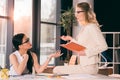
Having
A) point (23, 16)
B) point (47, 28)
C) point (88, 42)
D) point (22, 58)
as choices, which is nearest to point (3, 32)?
point (23, 16)

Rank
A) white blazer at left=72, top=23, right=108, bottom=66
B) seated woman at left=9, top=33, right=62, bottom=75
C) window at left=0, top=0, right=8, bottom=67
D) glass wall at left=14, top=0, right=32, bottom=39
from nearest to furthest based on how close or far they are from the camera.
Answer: white blazer at left=72, top=23, right=108, bottom=66 < seated woman at left=9, top=33, right=62, bottom=75 < window at left=0, top=0, right=8, bottom=67 < glass wall at left=14, top=0, right=32, bottom=39

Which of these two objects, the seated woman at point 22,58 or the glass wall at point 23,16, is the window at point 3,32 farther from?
the seated woman at point 22,58

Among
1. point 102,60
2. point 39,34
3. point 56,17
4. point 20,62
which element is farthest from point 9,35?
point 20,62

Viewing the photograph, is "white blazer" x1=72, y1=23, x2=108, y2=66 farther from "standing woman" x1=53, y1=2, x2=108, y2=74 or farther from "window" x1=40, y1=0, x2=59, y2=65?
"window" x1=40, y1=0, x2=59, y2=65

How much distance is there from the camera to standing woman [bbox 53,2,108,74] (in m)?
2.32

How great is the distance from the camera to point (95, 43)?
2.32 meters

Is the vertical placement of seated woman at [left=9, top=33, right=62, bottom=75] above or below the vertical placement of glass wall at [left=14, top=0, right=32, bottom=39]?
below

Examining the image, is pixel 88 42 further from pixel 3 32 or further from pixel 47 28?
pixel 47 28

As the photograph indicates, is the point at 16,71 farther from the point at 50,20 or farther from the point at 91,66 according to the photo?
the point at 50,20

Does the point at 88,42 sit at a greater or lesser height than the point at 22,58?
greater

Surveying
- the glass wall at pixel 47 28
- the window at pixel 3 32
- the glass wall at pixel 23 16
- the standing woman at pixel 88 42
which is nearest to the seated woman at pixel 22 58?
the standing woman at pixel 88 42

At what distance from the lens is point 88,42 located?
235 cm

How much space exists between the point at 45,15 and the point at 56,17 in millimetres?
524

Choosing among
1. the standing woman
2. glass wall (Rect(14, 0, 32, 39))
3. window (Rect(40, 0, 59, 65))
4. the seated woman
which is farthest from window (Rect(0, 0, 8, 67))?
the standing woman
